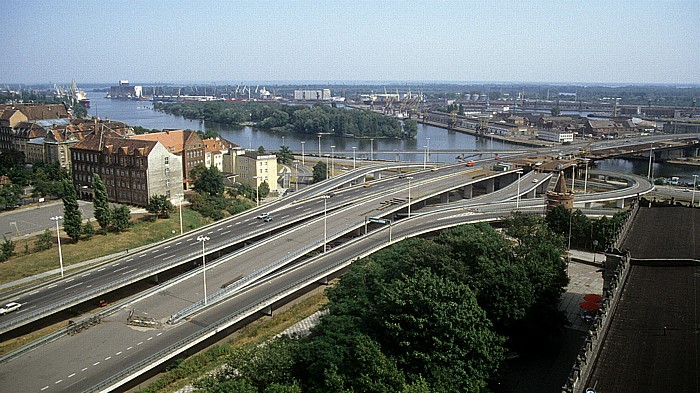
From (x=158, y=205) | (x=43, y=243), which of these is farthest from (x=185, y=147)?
(x=43, y=243)

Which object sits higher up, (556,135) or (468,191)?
(556,135)

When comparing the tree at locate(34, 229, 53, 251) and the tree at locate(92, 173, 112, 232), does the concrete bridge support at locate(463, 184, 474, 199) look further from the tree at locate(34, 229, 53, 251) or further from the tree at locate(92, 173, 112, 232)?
the tree at locate(34, 229, 53, 251)

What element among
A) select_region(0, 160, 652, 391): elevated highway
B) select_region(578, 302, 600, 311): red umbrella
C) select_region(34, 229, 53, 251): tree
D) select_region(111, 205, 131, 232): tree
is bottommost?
select_region(578, 302, 600, 311): red umbrella

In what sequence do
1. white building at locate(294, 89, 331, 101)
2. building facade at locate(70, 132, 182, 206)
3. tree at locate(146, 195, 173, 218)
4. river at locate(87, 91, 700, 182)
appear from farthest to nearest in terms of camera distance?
white building at locate(294, 89, 331, 101)
river at locate(87, 91, 700, 182)
building facade at locate(70, 132, 182, 206)
tree at locate(146, 195, 173, 218)

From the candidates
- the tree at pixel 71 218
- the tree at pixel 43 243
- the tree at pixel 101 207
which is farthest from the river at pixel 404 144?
the tree at pixel 43 243

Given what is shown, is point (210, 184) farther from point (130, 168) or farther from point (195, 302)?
point (195, 302)

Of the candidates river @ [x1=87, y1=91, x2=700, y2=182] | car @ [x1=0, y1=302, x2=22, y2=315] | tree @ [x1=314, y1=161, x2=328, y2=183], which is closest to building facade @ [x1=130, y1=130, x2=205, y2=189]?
tree @ [x1=314, y1=161, x2=328, y2=183]

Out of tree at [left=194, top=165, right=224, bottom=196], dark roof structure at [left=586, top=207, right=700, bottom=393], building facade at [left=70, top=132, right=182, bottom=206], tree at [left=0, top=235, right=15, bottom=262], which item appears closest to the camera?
dark roof structure at [left=586, top=207, right=700, bottom=393]
